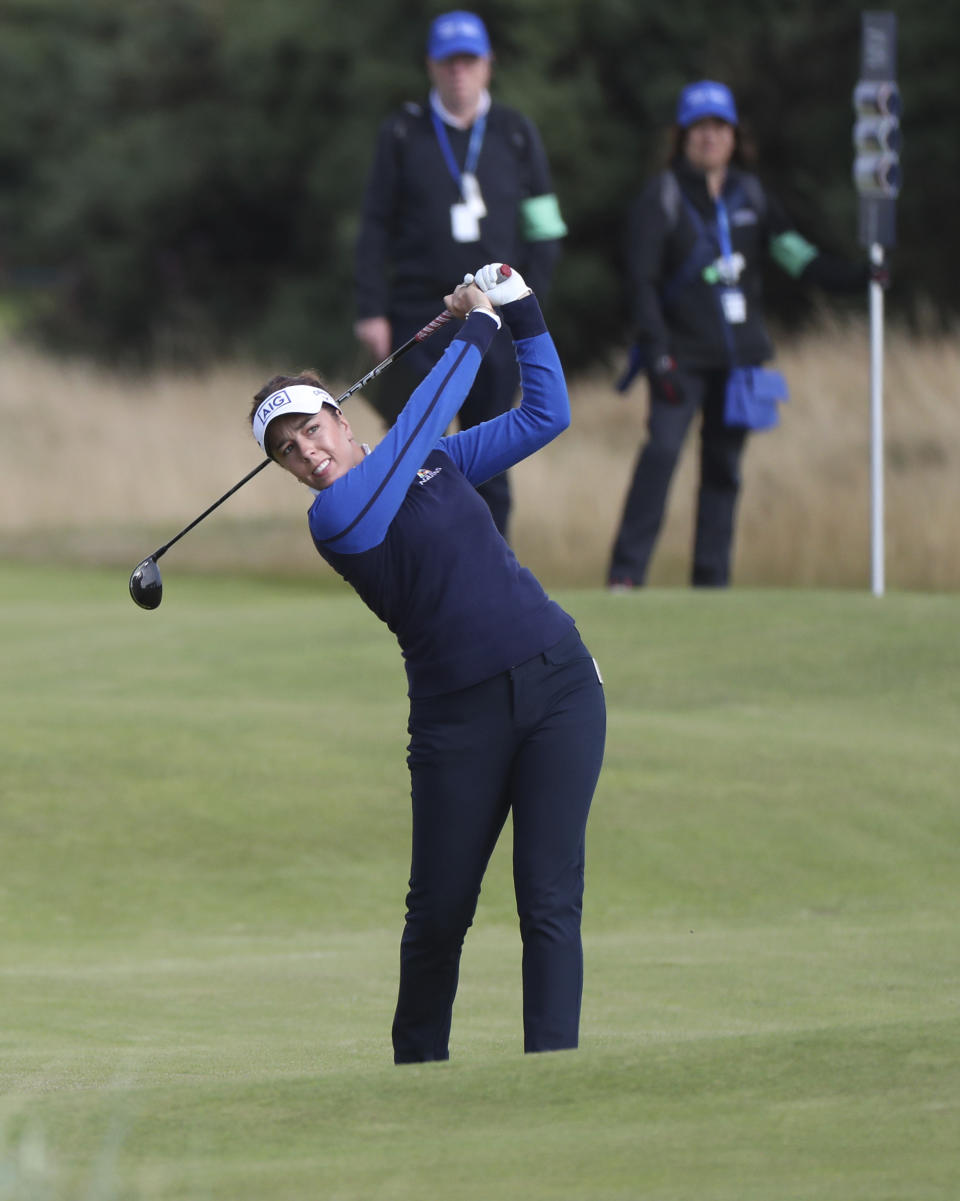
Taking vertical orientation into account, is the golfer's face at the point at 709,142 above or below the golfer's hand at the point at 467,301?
above

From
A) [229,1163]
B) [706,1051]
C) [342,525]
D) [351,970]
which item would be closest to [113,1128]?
[229,1163]

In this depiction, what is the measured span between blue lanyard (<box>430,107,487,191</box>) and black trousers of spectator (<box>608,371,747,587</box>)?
4.75ft

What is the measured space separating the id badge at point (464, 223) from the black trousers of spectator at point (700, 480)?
50.9 inches

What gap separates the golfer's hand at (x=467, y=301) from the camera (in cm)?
474

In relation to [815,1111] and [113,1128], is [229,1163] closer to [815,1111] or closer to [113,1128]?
[113,1128]

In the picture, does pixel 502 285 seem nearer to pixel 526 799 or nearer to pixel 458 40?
pixel 526 799

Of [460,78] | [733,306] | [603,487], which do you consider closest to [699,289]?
[733,306]

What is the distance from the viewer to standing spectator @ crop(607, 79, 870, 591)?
9.95 metres

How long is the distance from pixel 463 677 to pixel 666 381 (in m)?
5.76

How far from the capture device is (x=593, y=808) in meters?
7.59

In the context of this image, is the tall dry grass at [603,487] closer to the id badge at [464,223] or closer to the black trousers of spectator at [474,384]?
the black trousers of spectator at [474,384]

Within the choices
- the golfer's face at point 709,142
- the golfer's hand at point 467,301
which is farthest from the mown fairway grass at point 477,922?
the golfer's face at point 709,142

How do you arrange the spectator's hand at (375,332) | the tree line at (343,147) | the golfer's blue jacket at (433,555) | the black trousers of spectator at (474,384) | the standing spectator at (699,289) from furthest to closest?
the tree line at (343,147)
the standing spectator at (699,289)
the spectator's hand at (375,332)
the black trousers of spectator at (474,384)
the golfer's blue jacket at (433,555)

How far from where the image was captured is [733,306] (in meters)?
10.1
